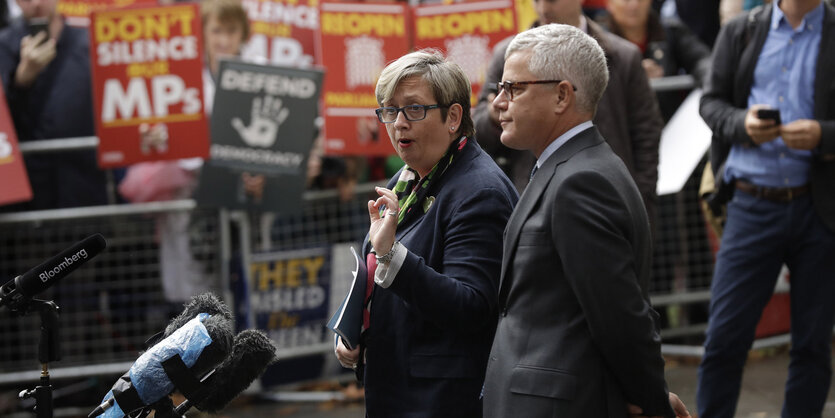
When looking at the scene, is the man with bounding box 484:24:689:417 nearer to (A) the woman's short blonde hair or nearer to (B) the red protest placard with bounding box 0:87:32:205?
(B) the red protest placard with bounding box 0:87:32:205

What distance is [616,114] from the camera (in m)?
5.43

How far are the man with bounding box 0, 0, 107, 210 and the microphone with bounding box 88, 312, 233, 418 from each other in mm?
4664

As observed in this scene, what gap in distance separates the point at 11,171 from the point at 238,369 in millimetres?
4198

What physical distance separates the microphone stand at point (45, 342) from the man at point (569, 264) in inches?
48.0

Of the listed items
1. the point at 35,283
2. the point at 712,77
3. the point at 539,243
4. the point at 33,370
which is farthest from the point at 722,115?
the point at 33,370

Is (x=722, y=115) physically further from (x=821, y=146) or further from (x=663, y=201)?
(x=663, y=201)

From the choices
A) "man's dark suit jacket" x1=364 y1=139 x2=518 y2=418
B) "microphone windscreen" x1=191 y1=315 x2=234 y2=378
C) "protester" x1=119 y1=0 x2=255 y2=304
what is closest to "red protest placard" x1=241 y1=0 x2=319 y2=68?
"protester" x1=119 y1=0 x2=255 y2=304

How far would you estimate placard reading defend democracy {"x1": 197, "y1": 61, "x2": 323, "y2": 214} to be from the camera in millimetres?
6877

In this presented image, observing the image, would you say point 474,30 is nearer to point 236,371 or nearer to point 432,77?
point 432,77

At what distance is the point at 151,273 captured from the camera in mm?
7043

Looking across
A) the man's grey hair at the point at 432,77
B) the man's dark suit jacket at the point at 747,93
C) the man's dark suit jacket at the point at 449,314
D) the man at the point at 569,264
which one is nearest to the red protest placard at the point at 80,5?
the man's dark suit jacket at the point at 747,93

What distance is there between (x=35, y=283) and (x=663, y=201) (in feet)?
18.0

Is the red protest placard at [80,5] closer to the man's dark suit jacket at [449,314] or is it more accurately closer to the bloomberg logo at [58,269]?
the man's dark suit jacket at [449,314]

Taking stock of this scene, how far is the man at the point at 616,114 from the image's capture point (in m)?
5.39
